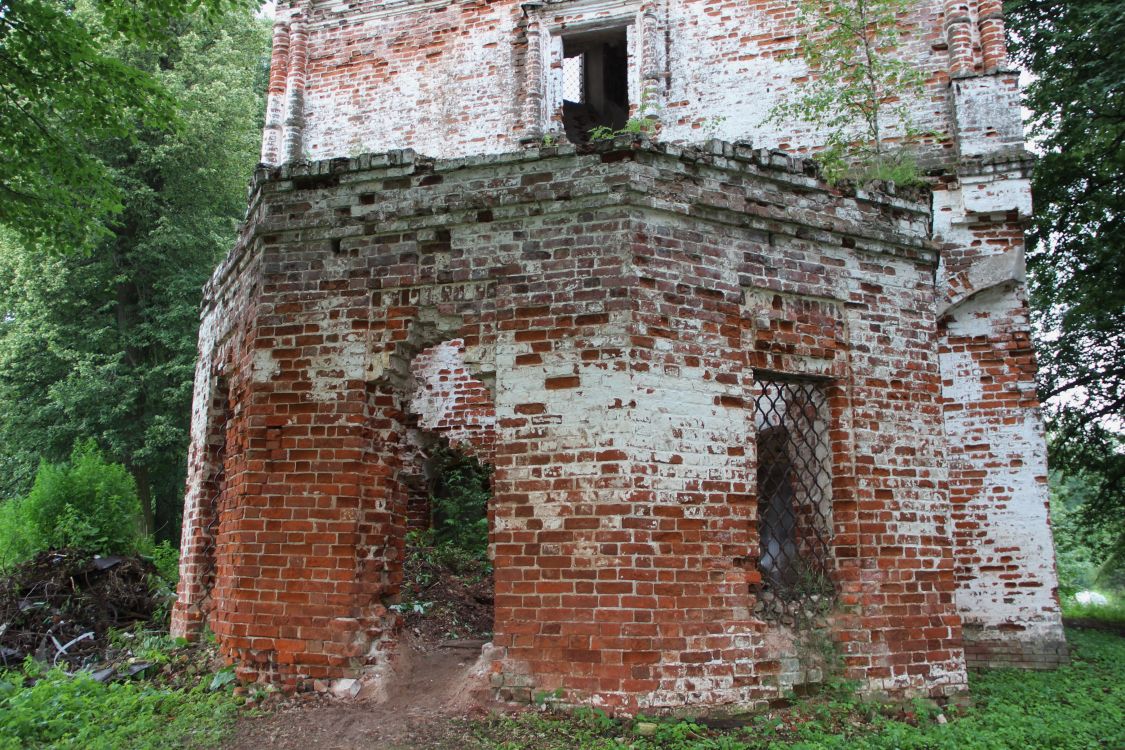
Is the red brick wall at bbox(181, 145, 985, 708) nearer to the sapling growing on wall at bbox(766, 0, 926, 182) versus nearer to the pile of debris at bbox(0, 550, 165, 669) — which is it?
the pile of debris at bbox(0, 550, 165, 669)


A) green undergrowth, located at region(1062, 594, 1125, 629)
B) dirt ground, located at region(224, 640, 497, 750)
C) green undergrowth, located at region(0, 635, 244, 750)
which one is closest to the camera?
dirt ground, located at region(224, 640, 497, 750)

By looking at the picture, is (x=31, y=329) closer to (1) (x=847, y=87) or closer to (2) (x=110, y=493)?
(2) (x=110, y=493)

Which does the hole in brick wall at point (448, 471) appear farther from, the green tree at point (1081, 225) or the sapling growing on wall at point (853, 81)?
the green tree at point (1081, 225)

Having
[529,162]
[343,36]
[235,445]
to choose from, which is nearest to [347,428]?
[235,445]

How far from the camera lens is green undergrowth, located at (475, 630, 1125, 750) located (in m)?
4.43

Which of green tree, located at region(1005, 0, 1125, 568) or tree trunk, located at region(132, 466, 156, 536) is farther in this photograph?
tree trunk, located at region(132, 466, 156, 536)

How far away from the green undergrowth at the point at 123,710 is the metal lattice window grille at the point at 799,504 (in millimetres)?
3656

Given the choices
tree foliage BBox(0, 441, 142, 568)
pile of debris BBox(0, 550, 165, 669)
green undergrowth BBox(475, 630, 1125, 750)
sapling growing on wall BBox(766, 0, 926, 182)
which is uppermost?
sapling growing on wall BBox(766, 0, 926, 182)

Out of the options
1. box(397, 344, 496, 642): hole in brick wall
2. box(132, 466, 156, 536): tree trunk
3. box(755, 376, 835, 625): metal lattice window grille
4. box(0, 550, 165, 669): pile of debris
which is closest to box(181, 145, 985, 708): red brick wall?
box(755, 376, 835, 625): metal lattice window grille

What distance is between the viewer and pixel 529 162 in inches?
216

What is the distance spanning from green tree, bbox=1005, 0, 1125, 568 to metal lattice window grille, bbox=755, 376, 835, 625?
7.77 metres

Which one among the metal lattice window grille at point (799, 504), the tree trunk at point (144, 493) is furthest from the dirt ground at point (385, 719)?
the tree trunk at point (144, 493)

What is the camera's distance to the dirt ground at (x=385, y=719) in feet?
15.0

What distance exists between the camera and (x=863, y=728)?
195 inches
